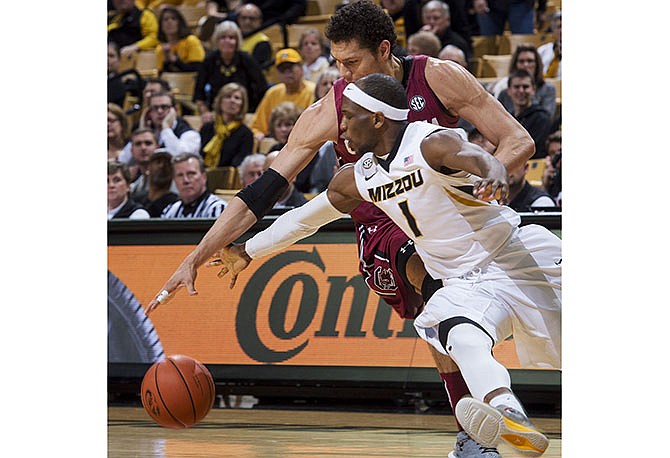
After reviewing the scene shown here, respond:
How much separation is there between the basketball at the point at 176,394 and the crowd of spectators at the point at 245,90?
2513 millimetres

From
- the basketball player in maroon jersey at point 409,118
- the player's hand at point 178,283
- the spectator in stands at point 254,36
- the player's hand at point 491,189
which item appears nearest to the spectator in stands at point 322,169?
the spectator in stands at point 254,36

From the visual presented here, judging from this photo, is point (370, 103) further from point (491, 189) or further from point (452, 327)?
point (452, 327)

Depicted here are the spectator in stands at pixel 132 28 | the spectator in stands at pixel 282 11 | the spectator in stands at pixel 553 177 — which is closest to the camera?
the spectator in stands at pixel 553 177

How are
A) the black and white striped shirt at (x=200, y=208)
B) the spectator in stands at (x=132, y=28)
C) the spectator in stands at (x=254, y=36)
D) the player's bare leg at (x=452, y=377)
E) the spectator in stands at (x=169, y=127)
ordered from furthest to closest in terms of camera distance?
1. the spectator in stands at (x=132, y=28)
2. the spectator in stands at (x=254, y=36)
3. the spectator in stands at (x=169, y=127)
4. the black and white striped shirt at (x=200, y=208)
5. the player's bare leg at (x=452, y=377)

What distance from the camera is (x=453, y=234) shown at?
439cm

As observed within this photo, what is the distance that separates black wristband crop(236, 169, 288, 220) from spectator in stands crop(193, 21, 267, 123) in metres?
4.58

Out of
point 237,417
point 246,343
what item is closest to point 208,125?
point 246,343

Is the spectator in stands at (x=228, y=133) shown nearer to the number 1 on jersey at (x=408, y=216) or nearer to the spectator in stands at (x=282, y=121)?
the spectator in stands at (x=282, y=121)

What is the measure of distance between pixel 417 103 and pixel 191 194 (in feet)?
10.3

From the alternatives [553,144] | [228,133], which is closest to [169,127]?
[228,133]

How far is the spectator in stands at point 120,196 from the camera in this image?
7801mm

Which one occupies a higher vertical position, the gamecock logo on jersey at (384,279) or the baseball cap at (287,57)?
the baseball cap at (287,57)
